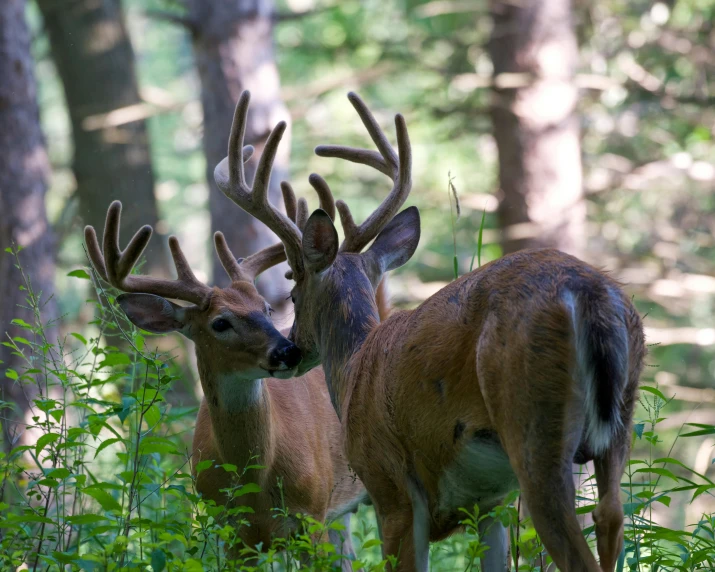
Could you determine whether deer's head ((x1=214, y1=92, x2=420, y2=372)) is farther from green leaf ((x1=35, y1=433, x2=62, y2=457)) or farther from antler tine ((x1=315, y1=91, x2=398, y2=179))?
green leaf ((x1=35, y1=433, x2=62, y2=457))

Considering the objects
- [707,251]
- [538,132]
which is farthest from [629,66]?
[707,251]

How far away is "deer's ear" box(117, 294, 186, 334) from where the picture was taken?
5199mm

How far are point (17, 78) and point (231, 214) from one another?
96.5 inches

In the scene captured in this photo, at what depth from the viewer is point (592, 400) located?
2.99 meters

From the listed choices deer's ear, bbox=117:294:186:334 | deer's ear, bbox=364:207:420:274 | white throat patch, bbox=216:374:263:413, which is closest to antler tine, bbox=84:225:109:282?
deer's ear, bbox=117:294:186:334

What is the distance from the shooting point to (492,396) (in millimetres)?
3102

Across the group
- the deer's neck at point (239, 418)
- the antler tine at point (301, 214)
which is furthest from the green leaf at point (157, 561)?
the antler tine at point (301, 214)

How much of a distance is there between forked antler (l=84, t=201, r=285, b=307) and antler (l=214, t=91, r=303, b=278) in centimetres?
44

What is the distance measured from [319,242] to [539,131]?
737 centimetres

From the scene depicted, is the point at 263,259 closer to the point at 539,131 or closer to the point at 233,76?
the point at 233,76

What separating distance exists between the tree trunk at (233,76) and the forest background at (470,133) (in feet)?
0.06

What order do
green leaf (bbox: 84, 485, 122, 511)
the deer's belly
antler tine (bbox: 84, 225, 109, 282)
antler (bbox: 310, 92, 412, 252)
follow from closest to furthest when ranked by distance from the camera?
the deer's belly, green leaf (bbox: 84, 485, 122, 511), antler (bbox: 310, 92, 412, 252), antler tine (bbox: 84, 225, 109, 282)

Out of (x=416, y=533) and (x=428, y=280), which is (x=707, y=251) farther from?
(x=416, y=533)

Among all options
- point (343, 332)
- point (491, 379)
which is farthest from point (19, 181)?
point (491, 379)
